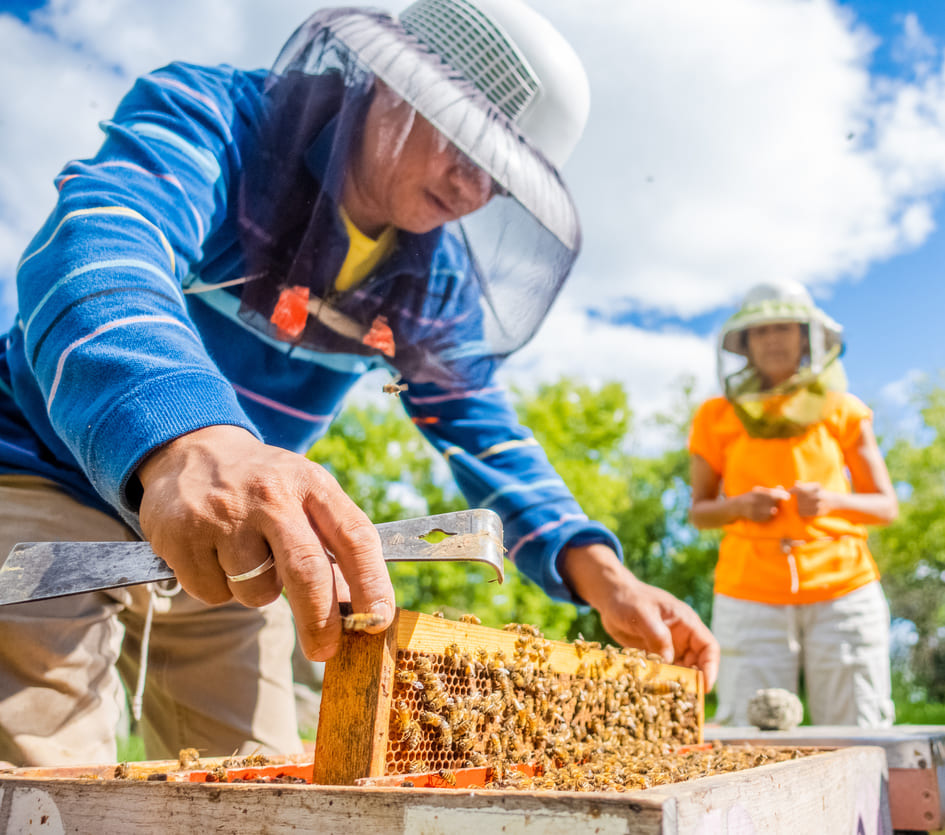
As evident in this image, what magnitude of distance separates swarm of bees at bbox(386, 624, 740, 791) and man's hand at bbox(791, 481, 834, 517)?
217cm

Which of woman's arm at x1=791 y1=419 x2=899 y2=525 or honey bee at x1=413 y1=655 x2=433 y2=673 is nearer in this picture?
honey bee at x1=413 y1=655 x2=433 y2=673

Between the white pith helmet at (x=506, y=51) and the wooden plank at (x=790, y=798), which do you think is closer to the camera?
the wooden plank at (x=790, y=798)

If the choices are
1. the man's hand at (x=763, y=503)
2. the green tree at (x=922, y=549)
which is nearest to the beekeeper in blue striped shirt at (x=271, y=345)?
the man's hand at (x=763, y=503)

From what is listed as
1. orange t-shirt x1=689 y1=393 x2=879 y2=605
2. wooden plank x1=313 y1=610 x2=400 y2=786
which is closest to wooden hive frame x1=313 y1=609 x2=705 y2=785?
wooden plank x1=313 y1=610 x2=400 y2=786

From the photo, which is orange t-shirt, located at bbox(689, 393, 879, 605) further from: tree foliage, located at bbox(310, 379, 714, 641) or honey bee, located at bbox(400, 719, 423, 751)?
tree foliage, located at bbox(310, 379, 714, 641)

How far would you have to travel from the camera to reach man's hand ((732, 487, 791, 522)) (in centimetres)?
373

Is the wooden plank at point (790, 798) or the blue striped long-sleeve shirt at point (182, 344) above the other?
the blue striped long-sleeve shirt at point (182, 344)

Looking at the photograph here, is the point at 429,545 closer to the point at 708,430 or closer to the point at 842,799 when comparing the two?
the point at 842,799

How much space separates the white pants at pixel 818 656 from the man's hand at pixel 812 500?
41 cm

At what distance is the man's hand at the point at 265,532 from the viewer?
88 centimetres

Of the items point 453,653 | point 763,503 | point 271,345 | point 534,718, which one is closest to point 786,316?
point 763,503

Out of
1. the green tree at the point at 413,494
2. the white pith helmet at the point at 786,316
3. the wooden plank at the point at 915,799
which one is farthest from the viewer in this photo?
the green tree at the point at 413,494

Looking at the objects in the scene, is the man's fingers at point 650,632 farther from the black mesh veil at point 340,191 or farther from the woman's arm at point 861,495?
the woman's arm at point 861,495

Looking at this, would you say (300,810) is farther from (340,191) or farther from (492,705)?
(340,191)
